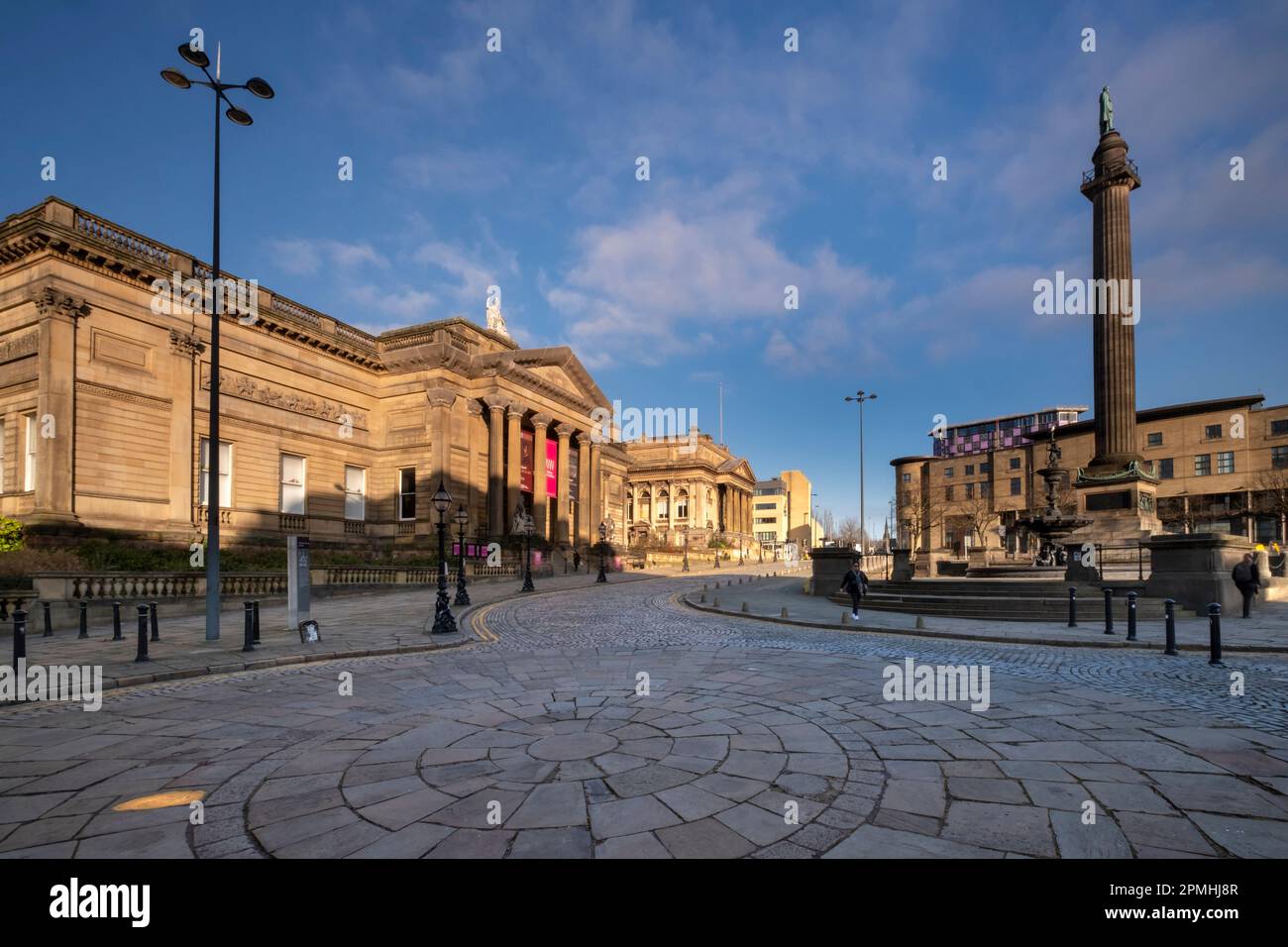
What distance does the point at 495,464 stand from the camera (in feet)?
123

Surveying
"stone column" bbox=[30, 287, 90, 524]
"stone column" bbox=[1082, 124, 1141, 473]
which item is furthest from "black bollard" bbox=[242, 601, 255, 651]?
"stone column" bbox=[1082, 124, 1141, 473]

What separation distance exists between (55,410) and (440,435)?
16228 mm

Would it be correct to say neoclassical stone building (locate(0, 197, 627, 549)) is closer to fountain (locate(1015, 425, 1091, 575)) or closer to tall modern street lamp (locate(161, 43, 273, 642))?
tall modern street lamp (locate(161, 43, 273, 642))

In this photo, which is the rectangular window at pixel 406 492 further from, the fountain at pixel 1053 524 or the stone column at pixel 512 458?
the fountain at pixel 1053 524

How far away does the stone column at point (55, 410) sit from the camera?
2031cm

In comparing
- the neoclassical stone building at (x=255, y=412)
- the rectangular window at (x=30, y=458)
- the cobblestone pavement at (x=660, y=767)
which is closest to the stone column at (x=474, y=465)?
the neoclassical stone building at (x=255, y=412)

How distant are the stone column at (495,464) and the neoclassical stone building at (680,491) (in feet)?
144

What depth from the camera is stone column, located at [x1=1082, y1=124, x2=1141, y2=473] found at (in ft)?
94.4

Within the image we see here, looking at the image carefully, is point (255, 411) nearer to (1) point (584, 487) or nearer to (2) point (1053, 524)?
(1) point (584, 487)

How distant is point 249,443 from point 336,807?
94.6 ft

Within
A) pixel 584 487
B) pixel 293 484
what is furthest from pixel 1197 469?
pixel 293 484
